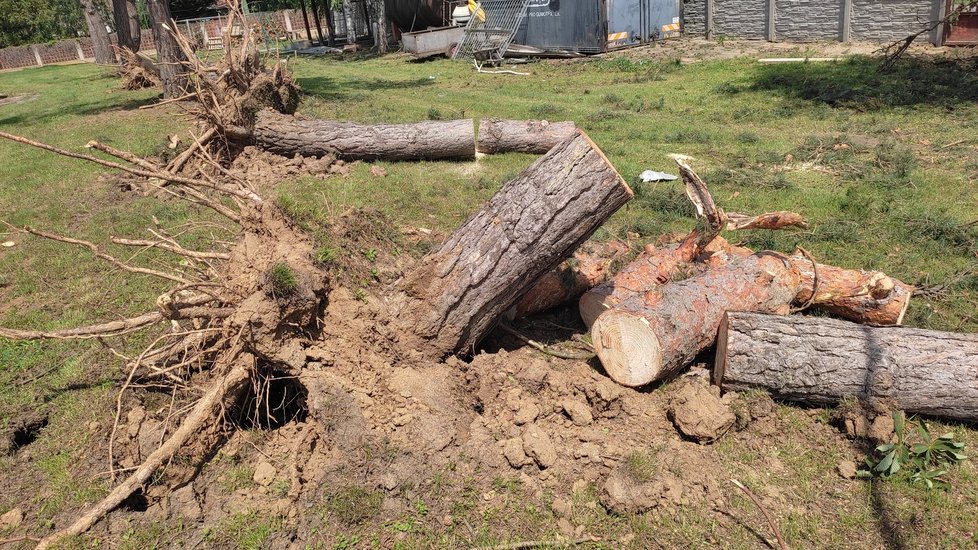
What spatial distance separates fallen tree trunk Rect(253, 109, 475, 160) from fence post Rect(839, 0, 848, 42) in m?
13.5

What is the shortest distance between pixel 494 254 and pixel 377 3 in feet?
75.7

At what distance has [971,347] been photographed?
390cm

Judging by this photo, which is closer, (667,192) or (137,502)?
(137,502)

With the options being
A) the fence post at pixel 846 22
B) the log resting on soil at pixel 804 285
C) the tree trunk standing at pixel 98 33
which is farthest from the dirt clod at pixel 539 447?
the tree trunk standing at pixel 98 33

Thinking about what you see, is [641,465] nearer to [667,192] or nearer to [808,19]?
[667,192]

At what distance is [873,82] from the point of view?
40.5 feet

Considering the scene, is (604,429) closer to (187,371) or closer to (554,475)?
(554,475)

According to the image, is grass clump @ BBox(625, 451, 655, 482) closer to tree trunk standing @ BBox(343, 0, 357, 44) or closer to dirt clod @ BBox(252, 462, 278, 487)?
dirt clod @ BBox(252, 462, 278, 487)

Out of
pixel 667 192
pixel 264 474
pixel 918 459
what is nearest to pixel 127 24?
pixel 667 192

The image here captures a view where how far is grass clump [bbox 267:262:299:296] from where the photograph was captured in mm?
3605

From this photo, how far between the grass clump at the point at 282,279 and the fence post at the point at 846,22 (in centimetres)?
1851

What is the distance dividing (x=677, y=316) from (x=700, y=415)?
67 cm

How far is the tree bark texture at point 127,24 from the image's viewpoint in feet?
57.2

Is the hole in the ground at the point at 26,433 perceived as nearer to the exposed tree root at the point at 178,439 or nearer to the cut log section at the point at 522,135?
the exposed tree root at the point at 178,439
